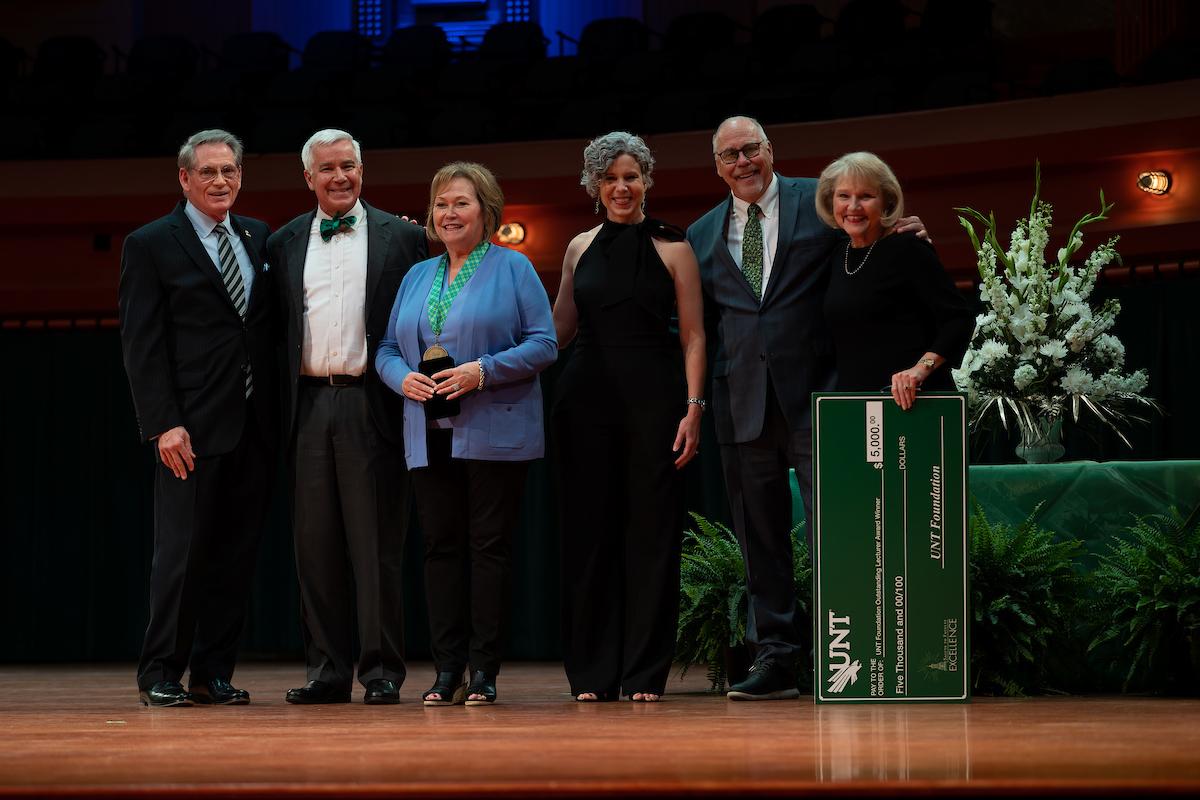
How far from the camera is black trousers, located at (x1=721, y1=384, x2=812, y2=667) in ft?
11.2

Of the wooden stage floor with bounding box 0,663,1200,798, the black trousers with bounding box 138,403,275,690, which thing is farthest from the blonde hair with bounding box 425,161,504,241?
the wooden stage floor with bounding box 0,663,1200,798

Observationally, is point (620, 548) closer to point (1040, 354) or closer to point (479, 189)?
point (479, 189)

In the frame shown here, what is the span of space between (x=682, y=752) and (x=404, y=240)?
1.90m

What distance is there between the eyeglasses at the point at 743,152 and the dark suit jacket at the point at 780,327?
0.12m

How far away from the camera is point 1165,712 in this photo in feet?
Answer: 9.60

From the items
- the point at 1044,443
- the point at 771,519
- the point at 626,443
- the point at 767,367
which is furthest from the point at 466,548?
the point at 1044,443

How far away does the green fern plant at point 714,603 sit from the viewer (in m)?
3.89

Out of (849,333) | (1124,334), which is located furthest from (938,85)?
(849,333)

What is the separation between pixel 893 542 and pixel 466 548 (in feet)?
3.44

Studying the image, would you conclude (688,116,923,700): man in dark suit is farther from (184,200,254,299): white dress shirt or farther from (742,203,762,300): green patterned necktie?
(184,200,254,299): white dress shirt

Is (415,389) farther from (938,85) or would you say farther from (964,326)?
(938,85)

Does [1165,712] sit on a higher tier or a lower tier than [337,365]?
lower

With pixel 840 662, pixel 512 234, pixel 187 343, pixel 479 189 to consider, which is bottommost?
pixel 840 662

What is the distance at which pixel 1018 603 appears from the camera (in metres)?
3.60
